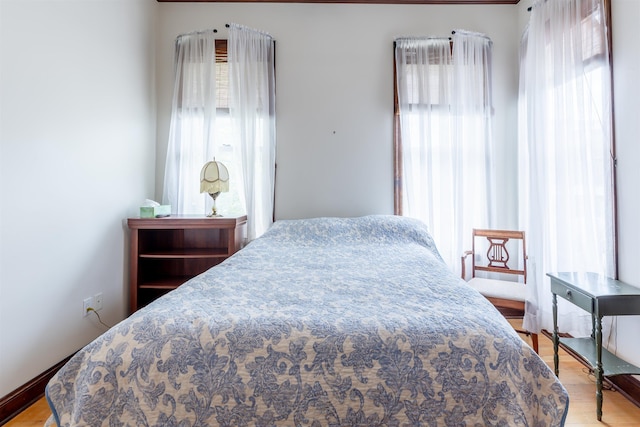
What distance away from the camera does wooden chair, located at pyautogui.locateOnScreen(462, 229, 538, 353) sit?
2.13 m

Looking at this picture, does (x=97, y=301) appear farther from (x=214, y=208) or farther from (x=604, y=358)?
(x=604, y=358)

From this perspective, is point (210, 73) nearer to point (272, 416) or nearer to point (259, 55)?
point (259, 55)

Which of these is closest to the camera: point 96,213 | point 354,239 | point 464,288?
point 464,288

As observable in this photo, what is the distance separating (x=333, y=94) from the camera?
2.85 metres

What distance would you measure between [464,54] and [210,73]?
2.36 metres

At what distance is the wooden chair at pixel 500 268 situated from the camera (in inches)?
84.0

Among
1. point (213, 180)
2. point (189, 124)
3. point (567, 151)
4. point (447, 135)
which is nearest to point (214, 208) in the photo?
point (213, 180)

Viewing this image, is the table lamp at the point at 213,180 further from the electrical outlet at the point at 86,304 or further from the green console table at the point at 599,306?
the green console table at the point at 599,306

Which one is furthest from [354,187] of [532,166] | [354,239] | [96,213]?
[96,213]

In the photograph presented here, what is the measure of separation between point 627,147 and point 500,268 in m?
1.21

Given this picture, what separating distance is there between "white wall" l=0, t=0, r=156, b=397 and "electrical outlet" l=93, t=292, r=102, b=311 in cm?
5

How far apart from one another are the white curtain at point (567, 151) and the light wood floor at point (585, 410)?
1.17 feet

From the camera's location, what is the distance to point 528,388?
33.3 inches

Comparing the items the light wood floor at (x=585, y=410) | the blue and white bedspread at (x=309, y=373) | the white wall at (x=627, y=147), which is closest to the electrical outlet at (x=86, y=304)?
the light wood floor at (x=585, y=410)
